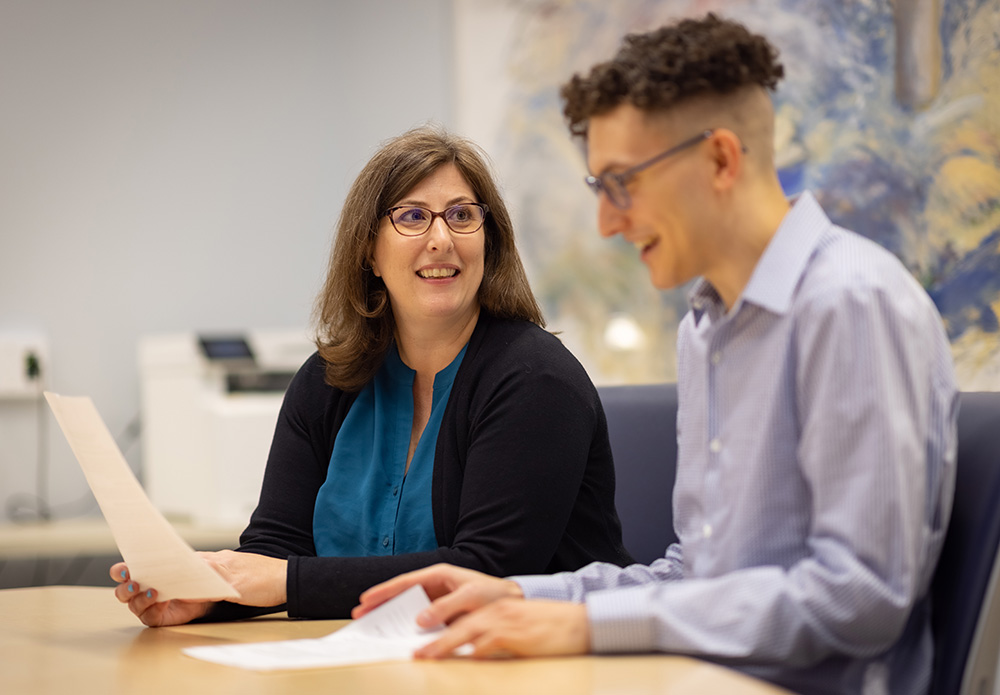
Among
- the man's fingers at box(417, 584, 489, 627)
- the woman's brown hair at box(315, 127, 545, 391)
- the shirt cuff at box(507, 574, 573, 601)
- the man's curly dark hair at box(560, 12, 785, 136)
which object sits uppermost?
the man's curly dark hair at box(560, 12, 785, 136)

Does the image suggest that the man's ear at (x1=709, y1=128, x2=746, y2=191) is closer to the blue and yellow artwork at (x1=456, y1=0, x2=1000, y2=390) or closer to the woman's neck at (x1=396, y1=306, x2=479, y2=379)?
the woman's neck at (x1=396, y1=306, x2=479, y2=379)

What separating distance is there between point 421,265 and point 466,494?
393 mm

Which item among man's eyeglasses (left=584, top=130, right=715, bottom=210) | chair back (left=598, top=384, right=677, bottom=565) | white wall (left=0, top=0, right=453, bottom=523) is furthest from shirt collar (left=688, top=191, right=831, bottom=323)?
white wall (left=0, top=0, right=453, bottom=523)

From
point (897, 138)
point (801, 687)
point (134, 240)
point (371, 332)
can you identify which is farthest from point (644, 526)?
point (134, 240)

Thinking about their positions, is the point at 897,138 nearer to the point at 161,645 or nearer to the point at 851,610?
the point at 851,610

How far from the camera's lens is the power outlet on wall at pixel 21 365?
3.18 m

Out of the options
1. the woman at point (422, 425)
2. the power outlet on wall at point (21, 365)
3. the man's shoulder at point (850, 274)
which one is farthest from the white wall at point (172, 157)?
the man's shoulder at point (850, 274)

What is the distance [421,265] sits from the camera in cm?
153

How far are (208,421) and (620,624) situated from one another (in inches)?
93.7

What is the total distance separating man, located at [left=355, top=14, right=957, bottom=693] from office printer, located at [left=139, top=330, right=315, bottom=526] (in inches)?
82.9

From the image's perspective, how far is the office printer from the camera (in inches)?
119

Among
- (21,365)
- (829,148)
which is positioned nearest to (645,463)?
(829,148)

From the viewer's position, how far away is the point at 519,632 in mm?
881

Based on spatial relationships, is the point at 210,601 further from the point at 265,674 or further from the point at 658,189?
the point at 658,189
